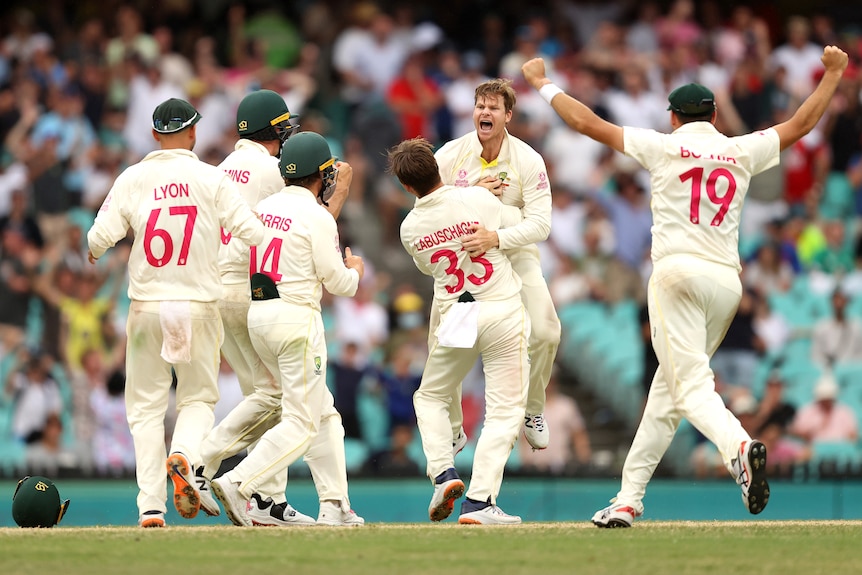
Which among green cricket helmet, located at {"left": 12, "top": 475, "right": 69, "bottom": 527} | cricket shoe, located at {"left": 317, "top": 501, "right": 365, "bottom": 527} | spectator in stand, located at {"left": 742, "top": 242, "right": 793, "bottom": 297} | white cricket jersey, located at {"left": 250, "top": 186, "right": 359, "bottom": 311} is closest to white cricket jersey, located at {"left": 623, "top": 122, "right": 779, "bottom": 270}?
white cricket jersey, located at {"left": 250, "top": 186, "right": 359, "bottom": 311}

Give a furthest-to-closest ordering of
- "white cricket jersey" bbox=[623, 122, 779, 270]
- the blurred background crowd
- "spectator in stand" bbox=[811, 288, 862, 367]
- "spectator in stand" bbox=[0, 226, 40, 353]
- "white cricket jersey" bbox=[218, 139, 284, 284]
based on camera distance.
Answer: "spectator in stand" bbox=[811, 288, 862, 367] → "spectator in stand" bbox=[0, 226, 40, 353] → the blurred background crowd → "white cricket jersey" bbox=[218, 139, 284, 284] → "white cricket jersey" bbox=[623, 122, 779, 270]

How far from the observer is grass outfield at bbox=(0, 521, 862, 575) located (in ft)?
27.0

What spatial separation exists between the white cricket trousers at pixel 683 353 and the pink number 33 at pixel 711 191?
0.28 metres

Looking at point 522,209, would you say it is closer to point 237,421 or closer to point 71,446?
point 237,421

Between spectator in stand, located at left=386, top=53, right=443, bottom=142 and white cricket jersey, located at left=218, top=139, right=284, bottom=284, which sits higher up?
spectator in stand, located at left=386, top=53, right=443, bottom=142

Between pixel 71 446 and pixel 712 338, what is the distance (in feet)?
27.9

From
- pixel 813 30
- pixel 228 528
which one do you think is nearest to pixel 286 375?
pixel 228 528

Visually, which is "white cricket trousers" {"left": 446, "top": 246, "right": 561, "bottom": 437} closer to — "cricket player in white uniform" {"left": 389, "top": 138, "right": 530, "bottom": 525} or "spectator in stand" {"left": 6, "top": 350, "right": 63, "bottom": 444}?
"cricket player in white uniform" {"left": 389, "top": 138, "right": 530, "bottom": 525}

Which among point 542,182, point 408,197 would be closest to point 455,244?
point 542,182

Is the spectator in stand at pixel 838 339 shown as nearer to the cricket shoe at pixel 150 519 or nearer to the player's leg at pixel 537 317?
the player's leg at pixel 537 317

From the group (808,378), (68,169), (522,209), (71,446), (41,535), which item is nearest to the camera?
(41,535)

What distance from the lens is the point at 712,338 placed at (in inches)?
397

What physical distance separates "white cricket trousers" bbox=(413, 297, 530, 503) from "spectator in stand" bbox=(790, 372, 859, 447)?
23.9 ft

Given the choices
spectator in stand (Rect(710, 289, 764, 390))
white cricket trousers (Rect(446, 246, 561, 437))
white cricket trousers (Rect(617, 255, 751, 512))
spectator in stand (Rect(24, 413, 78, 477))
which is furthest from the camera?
spectator in stand (Rect(710, 289, 764, 390))
